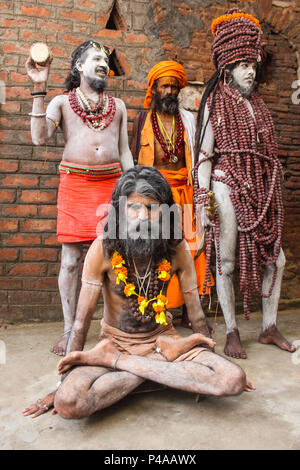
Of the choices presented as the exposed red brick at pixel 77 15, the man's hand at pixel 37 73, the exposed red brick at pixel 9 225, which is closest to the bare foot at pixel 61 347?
the exposed red brick at pixel 9 225

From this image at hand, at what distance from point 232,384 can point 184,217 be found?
6.23 feet

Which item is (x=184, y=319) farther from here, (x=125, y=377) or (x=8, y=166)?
(x=8, y=166)

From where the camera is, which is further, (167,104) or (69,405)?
(167,104)

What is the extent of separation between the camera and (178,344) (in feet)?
8.11

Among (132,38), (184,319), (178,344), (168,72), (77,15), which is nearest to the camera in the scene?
(178,344)

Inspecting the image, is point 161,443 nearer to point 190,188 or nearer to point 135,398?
point 135,398

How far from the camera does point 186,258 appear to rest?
103 inches

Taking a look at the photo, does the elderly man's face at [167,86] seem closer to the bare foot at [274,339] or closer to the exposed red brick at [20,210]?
the exposed red brick at [20,210]

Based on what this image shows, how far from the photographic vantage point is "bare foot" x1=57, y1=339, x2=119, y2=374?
224 centimetres

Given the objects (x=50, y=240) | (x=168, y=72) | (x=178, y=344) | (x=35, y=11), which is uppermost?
(x=35, y=11)

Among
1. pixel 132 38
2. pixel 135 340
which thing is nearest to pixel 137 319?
pixel 135 340

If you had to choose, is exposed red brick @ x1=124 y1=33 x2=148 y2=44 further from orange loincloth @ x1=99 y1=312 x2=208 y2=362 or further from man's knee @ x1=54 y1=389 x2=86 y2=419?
man's knee @ x1=54 y1=389 x2=86 y2=419

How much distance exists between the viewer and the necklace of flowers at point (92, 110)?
3240 millimetres

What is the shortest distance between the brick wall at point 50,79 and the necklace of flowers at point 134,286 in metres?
1.74
